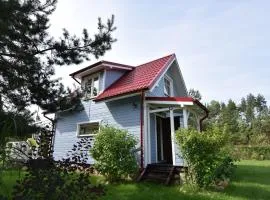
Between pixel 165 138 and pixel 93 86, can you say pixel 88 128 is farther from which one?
pixel 165 138

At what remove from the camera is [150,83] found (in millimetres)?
12258

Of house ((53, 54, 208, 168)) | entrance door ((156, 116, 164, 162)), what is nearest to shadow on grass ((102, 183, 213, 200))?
house ((53, 54, 208, 168))

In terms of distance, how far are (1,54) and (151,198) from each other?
5953 mm

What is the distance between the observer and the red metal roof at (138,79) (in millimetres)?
12631

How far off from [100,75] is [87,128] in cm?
286

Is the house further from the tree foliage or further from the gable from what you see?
the tree foliage

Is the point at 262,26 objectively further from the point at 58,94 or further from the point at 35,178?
the point at 35,178

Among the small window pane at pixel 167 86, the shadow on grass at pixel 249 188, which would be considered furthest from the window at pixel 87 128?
the shadow on grass at pixel 249 188

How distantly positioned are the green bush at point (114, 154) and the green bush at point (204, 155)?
229cm

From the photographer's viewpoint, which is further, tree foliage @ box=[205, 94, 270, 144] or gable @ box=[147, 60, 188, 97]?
tree foliage @ box=[205, 94, 270, 144]

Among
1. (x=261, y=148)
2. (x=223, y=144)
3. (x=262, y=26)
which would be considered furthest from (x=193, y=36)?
(x=261, y=148)

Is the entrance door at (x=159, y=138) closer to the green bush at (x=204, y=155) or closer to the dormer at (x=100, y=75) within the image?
the dormer at (x=100, y=75)

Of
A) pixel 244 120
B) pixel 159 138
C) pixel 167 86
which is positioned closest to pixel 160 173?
pixel 159 138

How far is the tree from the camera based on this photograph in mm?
8773
